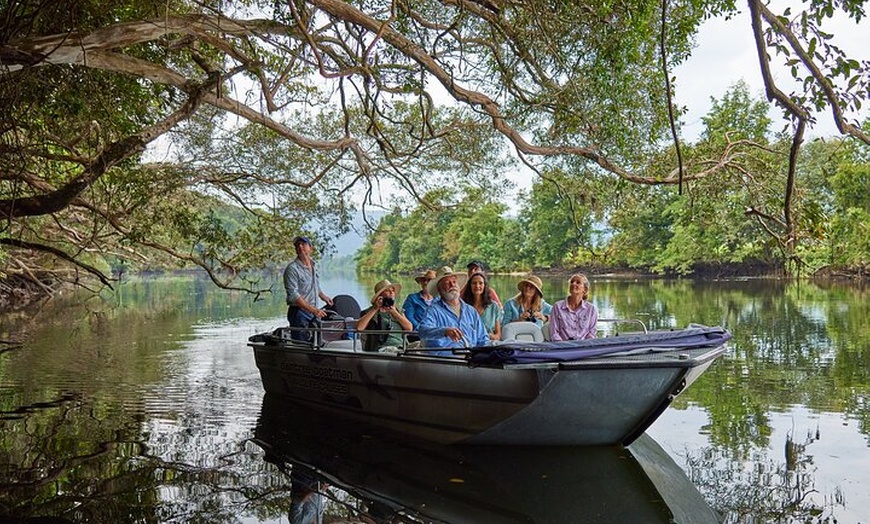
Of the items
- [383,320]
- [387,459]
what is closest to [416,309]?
[383,320]

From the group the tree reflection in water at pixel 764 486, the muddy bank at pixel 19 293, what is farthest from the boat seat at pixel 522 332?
the muddy bank at pixel 19 293

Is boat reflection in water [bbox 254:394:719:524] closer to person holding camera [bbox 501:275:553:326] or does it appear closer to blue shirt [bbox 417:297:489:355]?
blue shirt [bbox 417:297:489:355]

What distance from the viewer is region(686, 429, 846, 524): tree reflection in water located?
533 cm

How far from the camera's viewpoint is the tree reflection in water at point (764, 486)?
17.5 feet

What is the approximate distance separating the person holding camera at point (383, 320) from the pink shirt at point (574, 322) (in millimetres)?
1431

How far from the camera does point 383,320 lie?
332 inches

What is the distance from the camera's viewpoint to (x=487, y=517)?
17.6 feet

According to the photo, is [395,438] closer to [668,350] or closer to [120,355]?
[668,350]

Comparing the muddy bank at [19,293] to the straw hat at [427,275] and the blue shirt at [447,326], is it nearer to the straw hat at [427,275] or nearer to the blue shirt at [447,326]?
the straw hat at [427,275]

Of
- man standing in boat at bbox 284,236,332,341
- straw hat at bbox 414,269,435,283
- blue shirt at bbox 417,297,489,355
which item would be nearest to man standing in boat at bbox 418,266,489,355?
blue shirt at bbox 417,297,489,355

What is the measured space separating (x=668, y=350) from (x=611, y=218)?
21.4 feet

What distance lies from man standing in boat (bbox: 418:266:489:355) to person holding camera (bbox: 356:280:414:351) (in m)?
0.83

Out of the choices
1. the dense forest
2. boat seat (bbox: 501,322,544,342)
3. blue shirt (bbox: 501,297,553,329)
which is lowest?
boat seat (bbox: 501,322,544,342)

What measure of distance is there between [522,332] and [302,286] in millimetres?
2773
